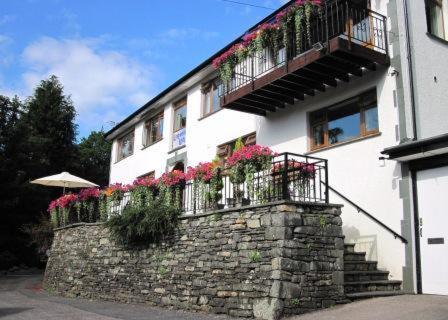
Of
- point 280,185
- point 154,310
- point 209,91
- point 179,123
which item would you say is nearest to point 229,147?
point 209,91

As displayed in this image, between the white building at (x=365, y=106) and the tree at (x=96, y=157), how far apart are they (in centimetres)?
2340

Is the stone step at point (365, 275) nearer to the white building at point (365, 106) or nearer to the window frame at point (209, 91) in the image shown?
the white building at point (365, 106)

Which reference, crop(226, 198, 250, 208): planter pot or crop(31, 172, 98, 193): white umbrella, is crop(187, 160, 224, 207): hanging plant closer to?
crop(226, 198, 250, 208): planter pot

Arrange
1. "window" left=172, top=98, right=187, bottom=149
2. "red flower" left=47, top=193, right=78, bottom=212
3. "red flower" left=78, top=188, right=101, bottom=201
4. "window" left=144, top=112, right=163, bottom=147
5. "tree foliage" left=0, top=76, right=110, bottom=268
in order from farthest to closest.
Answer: "tree foliage" left=0, top=76, right=110, bottom=268
"window" left=144, top=112, right=163, bottom=147
"window" left=172, top=98, right=187, bottom=149
"red flower" left=47, top=193, right=78, bottom=212
"red flower" left=78, top=188, right=101, bottom=201

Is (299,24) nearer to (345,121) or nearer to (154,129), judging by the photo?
(345,121)

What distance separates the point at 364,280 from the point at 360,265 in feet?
1.39

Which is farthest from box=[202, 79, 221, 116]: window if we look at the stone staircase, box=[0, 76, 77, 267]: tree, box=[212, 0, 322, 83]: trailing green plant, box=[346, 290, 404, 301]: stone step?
box=[0, 76, 77, 267]: tree

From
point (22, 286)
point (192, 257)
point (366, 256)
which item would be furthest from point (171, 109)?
point (366, 256)

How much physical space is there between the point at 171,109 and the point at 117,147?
6660mm

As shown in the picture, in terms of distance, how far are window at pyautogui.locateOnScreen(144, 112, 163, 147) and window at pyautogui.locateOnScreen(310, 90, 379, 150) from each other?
9.42 metres

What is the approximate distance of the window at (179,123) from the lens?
62.7ft

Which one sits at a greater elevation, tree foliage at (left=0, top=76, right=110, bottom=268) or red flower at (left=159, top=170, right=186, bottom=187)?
tree foliage at (left=0, top=76, right=110, bottom=268)

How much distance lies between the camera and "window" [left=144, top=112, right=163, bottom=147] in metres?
21.2

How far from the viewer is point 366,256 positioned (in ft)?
34.8
